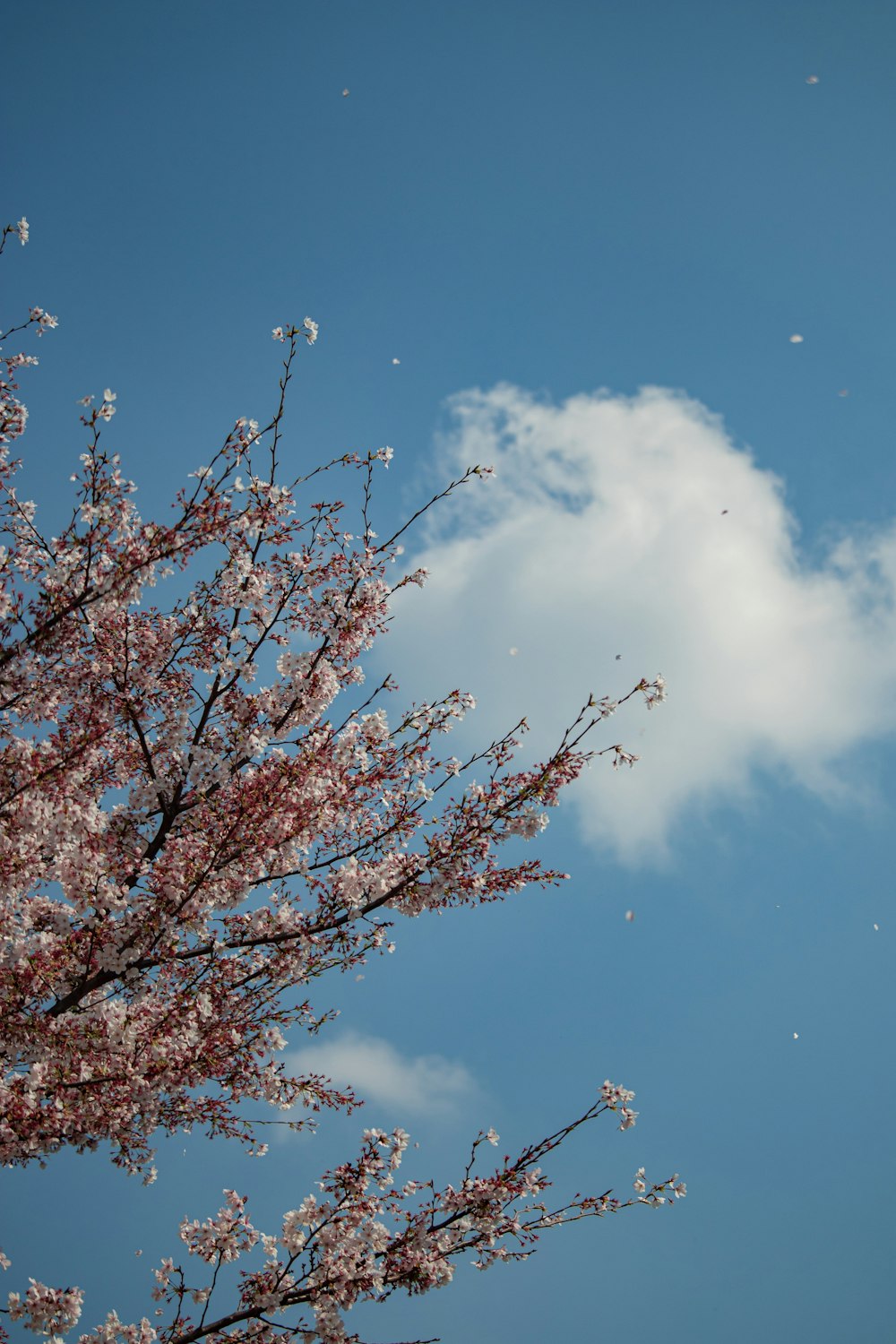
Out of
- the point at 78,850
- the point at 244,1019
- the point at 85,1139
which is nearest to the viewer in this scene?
the point at 78,850

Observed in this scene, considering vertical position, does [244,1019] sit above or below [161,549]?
below

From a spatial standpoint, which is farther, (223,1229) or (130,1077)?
(223,1229)

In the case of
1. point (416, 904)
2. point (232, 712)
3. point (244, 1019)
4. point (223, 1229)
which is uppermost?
point (232, 712)

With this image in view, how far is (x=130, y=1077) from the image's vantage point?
7.27 m

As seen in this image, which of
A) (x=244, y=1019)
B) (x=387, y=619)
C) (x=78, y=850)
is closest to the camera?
(x=78, y=850)

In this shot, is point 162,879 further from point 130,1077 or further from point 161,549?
point 161,549

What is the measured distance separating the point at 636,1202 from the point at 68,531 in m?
7.63

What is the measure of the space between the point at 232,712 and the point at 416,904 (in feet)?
8.87

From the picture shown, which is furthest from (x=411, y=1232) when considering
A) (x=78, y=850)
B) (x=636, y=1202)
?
(x=78, y=850)

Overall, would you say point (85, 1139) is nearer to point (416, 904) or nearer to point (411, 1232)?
point (411, 1232)

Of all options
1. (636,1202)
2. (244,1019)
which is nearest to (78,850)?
(244,1019)

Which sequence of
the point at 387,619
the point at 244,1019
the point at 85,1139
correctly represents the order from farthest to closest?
the point at 387,619
the point at 244,1019
the point at 85,1139

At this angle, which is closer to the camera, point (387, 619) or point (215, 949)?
point (215, 949)

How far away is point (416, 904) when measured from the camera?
761 centimetres
